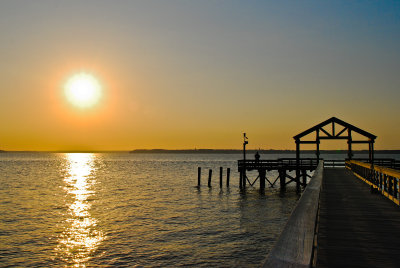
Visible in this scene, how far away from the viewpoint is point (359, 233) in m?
7.56

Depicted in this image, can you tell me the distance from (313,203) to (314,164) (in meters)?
34.7

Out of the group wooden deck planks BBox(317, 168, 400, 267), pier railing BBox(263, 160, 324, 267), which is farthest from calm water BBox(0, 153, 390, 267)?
pier railing BBox(263, 160, 324, 267)

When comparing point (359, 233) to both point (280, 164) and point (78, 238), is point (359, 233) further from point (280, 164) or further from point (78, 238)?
point (280, 164)

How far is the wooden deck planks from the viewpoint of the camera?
5.76m

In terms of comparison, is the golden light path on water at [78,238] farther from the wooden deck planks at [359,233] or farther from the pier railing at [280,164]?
the pier railing at [280,164]

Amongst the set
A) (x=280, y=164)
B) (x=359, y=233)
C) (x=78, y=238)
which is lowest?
(x=78, y=238)

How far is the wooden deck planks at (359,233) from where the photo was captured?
576 cm

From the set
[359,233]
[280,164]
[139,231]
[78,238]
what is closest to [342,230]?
[359,233]

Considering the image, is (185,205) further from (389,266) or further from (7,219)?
(389,266)

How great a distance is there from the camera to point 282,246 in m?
2.88

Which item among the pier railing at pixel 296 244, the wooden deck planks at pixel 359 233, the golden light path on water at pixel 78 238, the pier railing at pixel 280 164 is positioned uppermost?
the pier railing at pixel 296 244

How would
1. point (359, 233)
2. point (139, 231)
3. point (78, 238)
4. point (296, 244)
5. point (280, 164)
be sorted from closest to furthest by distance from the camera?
point (296, 244), point (359, 233), point (78, 238), point (139, 231), point (280, 164)

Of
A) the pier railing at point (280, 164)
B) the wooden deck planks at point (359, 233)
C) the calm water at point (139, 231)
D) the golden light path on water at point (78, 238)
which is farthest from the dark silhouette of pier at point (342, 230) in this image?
the pier railing at point (280, 164)

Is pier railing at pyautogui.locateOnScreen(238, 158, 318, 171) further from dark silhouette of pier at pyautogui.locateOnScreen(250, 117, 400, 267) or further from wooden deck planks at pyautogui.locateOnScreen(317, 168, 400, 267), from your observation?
wooden deck planks at pyautogui.locateOnScreen(317, 168, 400, 267)
